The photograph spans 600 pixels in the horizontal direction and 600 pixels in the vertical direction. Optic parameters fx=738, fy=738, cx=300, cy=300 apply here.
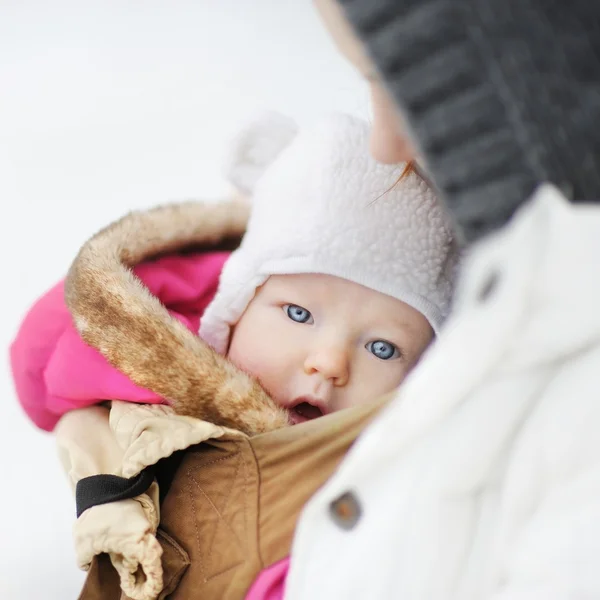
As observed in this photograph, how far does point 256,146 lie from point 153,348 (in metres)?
0.37

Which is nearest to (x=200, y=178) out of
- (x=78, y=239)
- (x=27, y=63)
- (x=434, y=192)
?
(x=78, y=239)

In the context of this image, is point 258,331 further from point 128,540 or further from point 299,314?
point 128,540

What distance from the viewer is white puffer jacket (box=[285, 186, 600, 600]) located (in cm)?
39

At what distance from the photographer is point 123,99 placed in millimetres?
1533

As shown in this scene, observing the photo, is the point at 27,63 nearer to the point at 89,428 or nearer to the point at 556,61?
the point at 89,428

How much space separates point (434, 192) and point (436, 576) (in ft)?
1.44

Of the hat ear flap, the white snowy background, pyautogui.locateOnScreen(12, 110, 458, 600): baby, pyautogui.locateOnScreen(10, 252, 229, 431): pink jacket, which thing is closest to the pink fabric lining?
pyautogui.locateOnScreen(12, 110, 458, 600): baby

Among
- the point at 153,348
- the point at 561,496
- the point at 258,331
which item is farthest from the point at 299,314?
the point at 561,496

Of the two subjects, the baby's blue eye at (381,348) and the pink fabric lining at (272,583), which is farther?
the baby's blue eye at (381,348)

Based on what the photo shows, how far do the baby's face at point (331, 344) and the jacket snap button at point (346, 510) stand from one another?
0.86 ft

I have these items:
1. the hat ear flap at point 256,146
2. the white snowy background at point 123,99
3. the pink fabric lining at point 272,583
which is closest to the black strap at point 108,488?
the pink fabric lining at point 272,583

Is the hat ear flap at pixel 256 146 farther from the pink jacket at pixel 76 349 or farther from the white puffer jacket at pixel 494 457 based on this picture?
the white puffer jacket at pixel 494 457

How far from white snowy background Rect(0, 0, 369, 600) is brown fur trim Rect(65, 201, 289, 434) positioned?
1.93 feet

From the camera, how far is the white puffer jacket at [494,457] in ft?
1.28
